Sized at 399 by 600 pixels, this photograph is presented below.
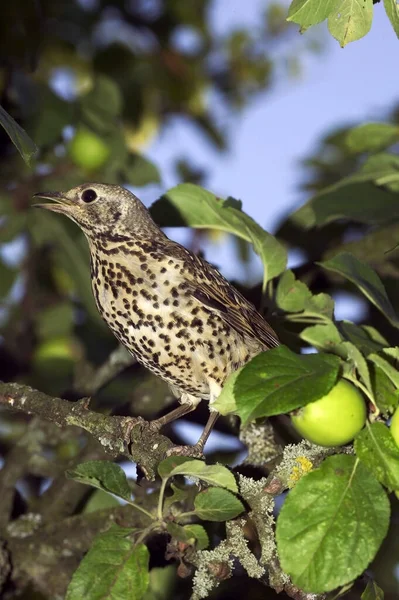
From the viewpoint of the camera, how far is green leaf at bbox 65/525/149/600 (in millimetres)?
2340

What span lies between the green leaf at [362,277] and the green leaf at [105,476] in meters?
0.86

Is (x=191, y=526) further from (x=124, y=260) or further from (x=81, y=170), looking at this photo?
(x=81, y=170)

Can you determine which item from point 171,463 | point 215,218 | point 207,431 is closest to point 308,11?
point 171,463

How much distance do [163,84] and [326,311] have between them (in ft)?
9.16

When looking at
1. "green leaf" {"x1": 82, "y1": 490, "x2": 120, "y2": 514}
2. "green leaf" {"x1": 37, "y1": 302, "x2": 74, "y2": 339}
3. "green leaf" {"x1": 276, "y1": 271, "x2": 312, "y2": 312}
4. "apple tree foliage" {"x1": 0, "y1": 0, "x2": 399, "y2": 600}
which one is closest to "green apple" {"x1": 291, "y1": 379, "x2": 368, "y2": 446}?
"apple tree foliage" {"x1": 0, "y1": 0, "x2": 399, "y2": 600}

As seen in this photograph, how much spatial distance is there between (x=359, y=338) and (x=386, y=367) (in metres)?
0.26

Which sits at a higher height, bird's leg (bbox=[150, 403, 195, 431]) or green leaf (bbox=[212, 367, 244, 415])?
green leaf (bbox=[212, 367, 244, 415])

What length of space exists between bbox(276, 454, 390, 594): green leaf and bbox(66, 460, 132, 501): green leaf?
0.47 meters

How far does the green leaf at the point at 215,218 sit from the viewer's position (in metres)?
3.47

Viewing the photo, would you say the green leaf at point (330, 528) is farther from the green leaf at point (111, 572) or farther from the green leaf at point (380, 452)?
the green leaf at point (111, 572)

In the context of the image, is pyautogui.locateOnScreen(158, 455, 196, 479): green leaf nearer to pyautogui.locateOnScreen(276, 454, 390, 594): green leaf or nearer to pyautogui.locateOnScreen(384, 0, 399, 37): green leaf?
pyautogui.locateOnScreen(276, 454, 390, 594): green leaf

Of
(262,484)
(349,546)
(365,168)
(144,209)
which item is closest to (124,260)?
(144,209)

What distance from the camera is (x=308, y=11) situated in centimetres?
210

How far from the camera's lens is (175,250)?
4066 millimetres
